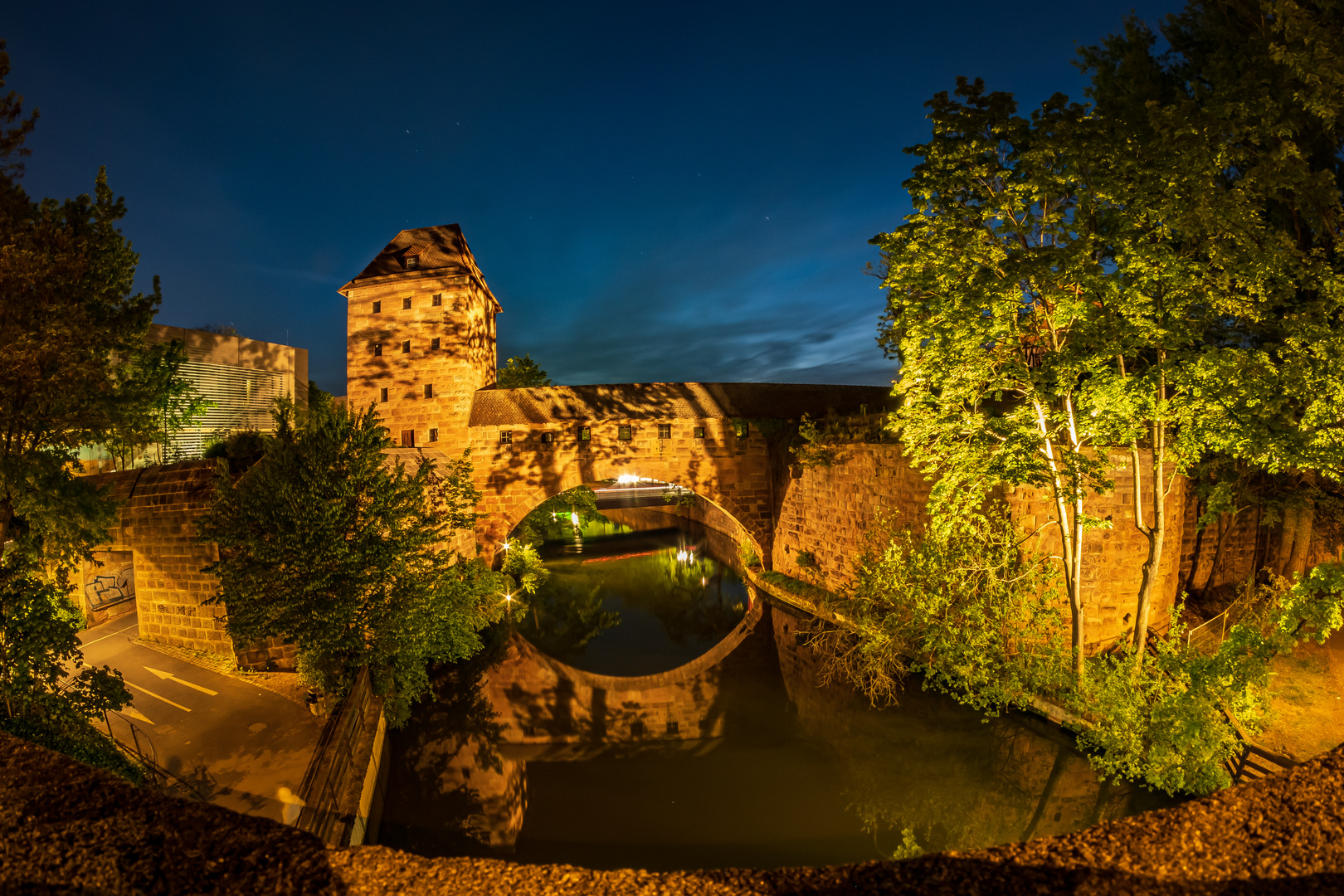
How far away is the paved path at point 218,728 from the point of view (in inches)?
261

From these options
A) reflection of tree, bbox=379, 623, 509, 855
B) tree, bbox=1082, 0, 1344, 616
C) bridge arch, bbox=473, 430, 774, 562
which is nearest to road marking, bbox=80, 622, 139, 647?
reflection of tree, bbox=379, 623, 509, 855

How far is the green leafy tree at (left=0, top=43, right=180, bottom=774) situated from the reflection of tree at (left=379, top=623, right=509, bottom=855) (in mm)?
3585

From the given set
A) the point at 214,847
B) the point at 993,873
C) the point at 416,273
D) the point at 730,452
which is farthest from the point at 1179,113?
the point at 416,273

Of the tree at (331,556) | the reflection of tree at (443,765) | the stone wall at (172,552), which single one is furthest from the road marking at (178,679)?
the reflection of tree at (443,765)

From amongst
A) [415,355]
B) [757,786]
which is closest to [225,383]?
[415,355]

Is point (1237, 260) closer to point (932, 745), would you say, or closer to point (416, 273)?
point (932, 745)

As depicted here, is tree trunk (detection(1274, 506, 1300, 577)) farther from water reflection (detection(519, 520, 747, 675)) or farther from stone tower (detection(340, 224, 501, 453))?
stone tower (detection(340, 224, 501, 453))

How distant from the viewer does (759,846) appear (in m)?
7.55

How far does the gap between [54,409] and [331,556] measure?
3.53 m

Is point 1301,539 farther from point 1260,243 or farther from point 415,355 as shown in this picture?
point 415,355

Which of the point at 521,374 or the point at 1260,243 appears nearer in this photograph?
the point at 1260,243

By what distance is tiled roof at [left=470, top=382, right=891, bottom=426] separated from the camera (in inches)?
759

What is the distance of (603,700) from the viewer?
1280 cm

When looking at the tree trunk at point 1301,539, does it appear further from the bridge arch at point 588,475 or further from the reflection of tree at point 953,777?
the bridge arch at point 588,475
